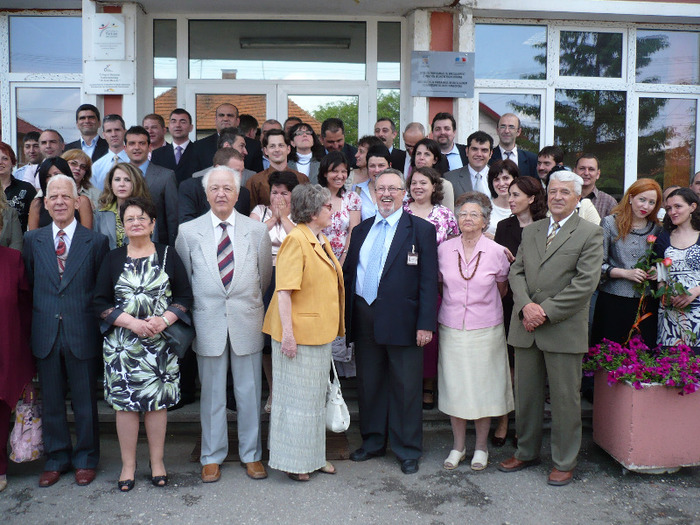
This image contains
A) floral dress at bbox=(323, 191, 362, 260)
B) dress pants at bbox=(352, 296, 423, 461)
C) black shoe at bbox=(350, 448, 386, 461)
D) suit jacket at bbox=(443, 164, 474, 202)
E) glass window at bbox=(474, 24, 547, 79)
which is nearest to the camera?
dress pants at bbox=(352, 296, 423, 461)

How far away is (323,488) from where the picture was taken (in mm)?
4340

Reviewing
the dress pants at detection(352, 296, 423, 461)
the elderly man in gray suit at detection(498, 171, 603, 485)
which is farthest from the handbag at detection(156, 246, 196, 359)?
the elderly man in gray suit at detection(498, 171, 603, 485)

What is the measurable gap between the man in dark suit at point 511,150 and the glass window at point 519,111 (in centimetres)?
177

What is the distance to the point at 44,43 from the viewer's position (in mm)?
8602

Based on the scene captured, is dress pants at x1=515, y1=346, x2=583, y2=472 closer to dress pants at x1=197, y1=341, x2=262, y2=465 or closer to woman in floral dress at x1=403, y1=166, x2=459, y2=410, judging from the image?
woman in floral dress at x1=403, y1=166, x2=459, y2=410

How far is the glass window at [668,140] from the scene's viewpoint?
9047 mm

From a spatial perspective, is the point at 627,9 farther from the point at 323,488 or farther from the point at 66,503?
the point at 66,503

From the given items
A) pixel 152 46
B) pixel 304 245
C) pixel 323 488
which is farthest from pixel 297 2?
pixel 323 488

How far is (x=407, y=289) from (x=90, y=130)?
4.08 m

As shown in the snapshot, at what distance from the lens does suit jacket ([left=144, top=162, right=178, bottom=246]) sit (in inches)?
218

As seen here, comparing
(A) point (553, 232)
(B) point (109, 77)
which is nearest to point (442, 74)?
(B) point (109, 77)

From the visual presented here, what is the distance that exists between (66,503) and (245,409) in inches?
48.3

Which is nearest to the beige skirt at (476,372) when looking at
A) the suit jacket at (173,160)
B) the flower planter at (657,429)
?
the flower planter at (657,429)

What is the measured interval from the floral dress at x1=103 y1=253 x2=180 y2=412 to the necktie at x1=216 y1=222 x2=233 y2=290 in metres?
0.36
